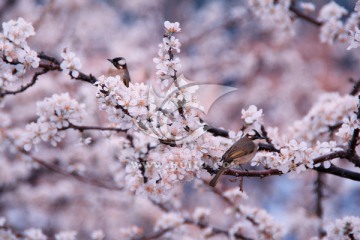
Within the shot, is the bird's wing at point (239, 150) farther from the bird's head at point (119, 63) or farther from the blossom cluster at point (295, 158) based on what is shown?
the bird's head at point (119, 63)

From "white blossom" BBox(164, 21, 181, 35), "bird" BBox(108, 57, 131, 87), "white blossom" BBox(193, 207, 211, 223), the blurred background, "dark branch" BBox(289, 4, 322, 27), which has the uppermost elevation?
the blurred background

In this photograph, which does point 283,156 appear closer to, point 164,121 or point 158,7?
point 164,121

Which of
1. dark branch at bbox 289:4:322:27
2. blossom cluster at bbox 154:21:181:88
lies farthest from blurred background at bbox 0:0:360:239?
blossom cluster at bbox 154:21:181:88

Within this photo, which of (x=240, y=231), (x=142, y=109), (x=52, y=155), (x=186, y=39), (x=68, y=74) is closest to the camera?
(x=142, y=109)

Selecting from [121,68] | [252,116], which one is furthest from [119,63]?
[252,116]

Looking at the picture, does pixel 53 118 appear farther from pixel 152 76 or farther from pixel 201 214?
pixel 152 76

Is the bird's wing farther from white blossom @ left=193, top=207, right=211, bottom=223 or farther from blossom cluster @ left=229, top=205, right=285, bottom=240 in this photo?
white blossom @ left=193, top=207, right=211, bottom=223

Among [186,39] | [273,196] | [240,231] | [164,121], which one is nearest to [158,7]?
[186,39]
